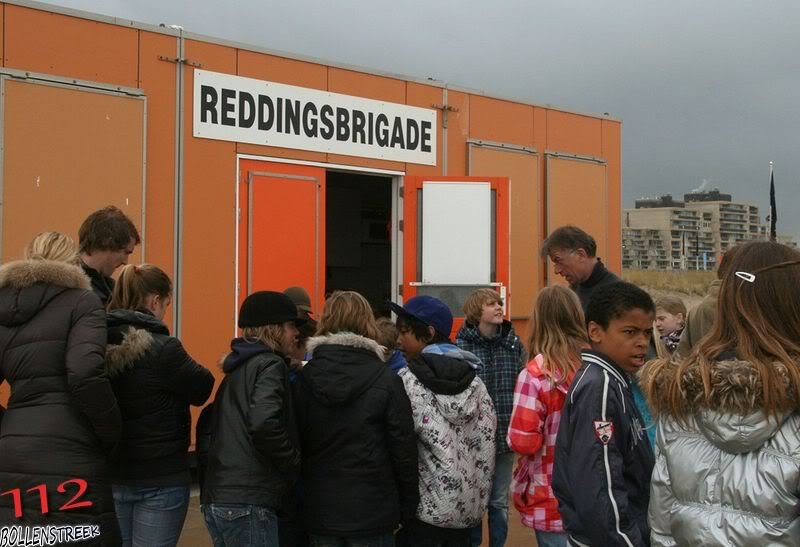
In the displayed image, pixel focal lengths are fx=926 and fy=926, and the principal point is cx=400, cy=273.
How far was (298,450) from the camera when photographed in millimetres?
3600

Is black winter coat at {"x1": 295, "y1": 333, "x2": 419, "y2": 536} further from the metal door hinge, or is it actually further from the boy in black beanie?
the metal door hinge

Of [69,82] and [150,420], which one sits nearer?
[150,420]

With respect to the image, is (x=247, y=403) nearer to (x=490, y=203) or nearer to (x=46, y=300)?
(x=46, y=300)

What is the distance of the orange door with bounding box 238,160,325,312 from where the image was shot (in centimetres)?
678

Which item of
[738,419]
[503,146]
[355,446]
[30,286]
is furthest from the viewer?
[503,146]

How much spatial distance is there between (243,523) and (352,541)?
44 cm

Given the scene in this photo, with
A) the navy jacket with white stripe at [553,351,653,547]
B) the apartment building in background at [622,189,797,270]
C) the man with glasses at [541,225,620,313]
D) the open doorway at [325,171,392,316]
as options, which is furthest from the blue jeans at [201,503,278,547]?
the apartment building in background at [622,189,797,270]

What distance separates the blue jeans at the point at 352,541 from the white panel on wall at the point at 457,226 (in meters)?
3.96

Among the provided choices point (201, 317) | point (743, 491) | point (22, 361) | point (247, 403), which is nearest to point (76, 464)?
point (22, 361)

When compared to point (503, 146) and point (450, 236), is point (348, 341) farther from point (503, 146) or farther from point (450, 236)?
point (503, 146)

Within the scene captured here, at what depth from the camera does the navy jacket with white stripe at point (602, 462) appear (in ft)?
8.92

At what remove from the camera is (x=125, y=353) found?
11.6 feet

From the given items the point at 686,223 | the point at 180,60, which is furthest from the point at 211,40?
the point at 686,223

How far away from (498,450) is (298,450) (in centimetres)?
179
